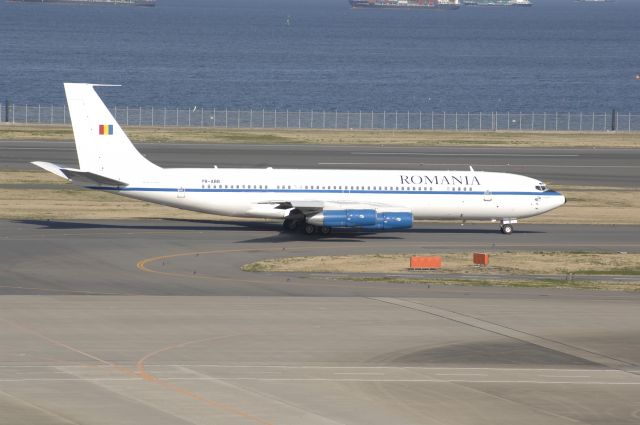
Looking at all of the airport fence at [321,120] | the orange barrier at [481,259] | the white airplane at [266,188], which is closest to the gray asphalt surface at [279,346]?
the orange barrier at [481,259]

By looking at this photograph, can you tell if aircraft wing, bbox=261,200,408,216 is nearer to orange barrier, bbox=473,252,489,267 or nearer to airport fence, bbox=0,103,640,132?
orange barrier, bbox=473,252,489,267

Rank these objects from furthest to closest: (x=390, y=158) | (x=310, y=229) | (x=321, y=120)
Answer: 1. (x=321, y=120)
2. (x=390, y=158)
3. (x=310, y=229)

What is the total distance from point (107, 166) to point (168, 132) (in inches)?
2098

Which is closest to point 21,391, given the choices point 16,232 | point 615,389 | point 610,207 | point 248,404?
point 248,404

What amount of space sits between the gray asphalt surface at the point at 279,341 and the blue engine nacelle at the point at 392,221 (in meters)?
1.08

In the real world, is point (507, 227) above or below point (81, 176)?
below

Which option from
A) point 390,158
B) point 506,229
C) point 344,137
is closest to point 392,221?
point 506,229

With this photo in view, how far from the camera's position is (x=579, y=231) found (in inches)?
2948

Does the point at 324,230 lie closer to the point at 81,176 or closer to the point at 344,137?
the point at 81,176

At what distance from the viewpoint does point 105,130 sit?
7088 centimetres

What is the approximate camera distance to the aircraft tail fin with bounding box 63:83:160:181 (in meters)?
70.5

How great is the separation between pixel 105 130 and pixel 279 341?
31.2 metres

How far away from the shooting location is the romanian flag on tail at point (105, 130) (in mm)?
70750

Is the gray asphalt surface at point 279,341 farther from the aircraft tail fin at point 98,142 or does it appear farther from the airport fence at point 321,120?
the airport fence at point 321,120
